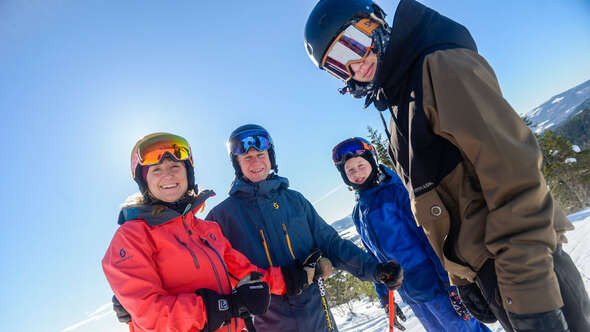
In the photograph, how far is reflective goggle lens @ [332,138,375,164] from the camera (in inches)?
188

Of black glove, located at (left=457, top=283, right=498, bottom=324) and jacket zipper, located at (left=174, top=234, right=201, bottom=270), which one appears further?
jacket zipper, located at (left=174, top=234, right=201, bottom=270)

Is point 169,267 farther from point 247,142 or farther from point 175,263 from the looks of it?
point 247,142

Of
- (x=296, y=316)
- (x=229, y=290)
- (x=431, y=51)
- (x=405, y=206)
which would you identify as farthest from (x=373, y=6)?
(x=296, y=316)

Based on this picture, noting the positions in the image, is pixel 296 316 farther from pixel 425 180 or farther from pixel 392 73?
pixel 392 73

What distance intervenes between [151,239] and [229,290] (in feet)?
3.03

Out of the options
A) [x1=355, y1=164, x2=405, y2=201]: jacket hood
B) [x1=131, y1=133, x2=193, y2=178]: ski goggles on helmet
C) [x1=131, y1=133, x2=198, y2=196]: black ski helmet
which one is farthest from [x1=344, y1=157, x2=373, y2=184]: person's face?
[x1=131, y1=133, x2=193, y2=178]: ski goggles on helmet

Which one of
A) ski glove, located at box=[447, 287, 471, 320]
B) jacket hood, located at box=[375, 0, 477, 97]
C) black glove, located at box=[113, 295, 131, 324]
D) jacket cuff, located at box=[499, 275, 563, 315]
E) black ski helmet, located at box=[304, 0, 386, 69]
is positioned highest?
black ski helmet, located at box=[304, 0, 386, 69]

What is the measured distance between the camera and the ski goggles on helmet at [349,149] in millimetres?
4770

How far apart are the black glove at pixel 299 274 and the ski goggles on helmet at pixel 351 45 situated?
2.13 meters

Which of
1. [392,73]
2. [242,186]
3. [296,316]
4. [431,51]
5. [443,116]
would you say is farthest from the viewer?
[242,186]

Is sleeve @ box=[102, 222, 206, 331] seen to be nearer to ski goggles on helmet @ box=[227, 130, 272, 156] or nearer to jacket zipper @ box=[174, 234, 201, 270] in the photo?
jacket zipper @ box=[174, 234, 201, 270]

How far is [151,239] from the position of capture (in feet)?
8.14

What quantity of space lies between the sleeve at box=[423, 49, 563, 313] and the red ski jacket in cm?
213

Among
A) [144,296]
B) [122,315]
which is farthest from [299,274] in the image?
[122,315]
